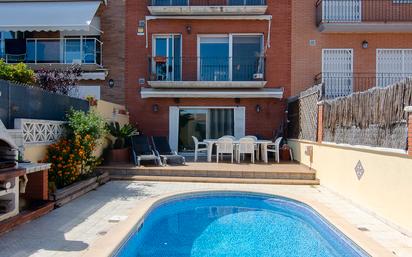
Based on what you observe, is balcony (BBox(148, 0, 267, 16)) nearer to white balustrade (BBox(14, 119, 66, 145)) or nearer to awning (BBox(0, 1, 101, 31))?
awning (BBox(0, 1, 101, 31))

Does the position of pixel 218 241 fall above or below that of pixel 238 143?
below

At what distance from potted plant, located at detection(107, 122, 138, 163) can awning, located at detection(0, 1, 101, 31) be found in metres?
6.55

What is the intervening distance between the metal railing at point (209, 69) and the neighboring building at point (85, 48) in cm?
278

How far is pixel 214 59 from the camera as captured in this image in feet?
71.0

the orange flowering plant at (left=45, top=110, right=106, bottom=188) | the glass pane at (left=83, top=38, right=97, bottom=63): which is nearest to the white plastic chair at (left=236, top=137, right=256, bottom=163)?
the orange flowering plant at (left=45, top=110, right=106, bottom=188)

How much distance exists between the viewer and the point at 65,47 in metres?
21.9

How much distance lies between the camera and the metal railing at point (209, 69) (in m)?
21.4

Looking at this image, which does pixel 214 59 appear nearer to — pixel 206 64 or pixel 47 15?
pixel 206 64

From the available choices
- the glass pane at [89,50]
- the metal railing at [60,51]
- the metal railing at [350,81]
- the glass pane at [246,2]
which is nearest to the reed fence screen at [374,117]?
the metal railing at [350,81]

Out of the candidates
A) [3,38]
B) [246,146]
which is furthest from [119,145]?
[3,38]

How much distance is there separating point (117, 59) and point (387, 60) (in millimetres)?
16657

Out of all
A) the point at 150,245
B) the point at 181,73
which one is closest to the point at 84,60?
the point at 181,73

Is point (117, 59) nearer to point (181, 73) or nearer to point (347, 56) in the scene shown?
point (181, 73)

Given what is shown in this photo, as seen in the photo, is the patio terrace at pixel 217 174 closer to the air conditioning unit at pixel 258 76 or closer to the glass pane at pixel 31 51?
the air conditioning unit at pixel 258 76
